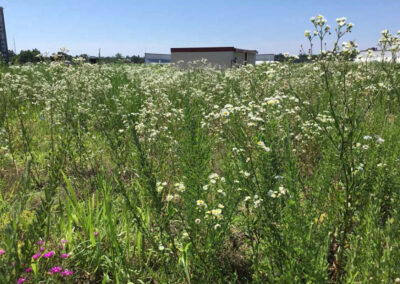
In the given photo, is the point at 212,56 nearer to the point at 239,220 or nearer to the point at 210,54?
the point at 210,54

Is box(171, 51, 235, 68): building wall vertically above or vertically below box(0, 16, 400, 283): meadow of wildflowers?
above

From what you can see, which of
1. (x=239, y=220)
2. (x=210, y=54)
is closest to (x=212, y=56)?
(x=210, y=54)

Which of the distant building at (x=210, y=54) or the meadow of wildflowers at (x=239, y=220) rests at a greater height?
the distant building at (x=210, y=54)

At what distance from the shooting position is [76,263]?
2.46m

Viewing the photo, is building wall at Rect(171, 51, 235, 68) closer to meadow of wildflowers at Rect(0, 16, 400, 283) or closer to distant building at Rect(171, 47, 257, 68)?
distant building at Rect(171, 47, 257, 68)

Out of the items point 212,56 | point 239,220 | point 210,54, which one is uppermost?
point 210,54

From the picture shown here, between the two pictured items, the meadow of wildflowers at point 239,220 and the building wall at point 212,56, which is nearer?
the meadow of wildflowers at point 239,220

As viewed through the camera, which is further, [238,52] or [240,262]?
[238,52]

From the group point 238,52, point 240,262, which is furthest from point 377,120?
point 238,52

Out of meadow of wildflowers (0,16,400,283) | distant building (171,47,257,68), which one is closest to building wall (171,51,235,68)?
distant building (171,47,257,68)

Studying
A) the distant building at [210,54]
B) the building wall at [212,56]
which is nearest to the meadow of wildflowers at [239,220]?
the building wall at [212,56]

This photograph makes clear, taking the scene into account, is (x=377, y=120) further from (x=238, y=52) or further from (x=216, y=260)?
(x=238, y=52)

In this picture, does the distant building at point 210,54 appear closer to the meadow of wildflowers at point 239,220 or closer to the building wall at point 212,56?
the building wall at point 212,56

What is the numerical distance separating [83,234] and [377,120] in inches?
146
